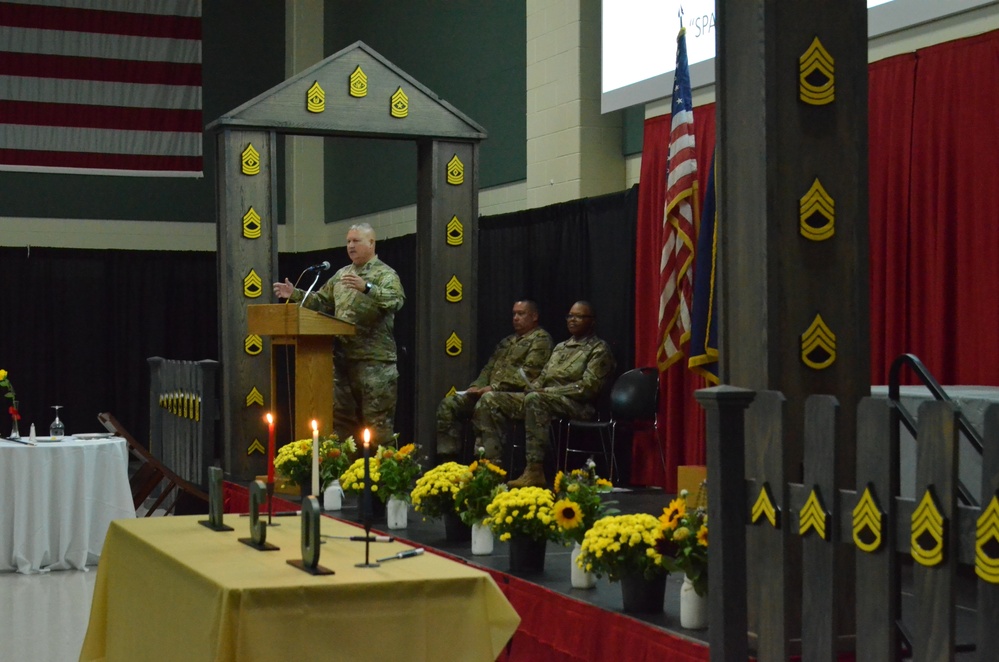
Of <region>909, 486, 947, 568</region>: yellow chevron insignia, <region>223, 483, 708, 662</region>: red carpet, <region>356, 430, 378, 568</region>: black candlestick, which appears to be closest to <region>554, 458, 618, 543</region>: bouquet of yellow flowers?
<region>223, 483, 708, 662</region>: red carpet

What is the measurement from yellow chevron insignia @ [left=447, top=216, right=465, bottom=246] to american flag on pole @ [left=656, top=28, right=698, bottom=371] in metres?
1.43

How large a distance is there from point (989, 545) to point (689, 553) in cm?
130

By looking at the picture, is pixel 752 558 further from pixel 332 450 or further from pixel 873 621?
pixel 332 450

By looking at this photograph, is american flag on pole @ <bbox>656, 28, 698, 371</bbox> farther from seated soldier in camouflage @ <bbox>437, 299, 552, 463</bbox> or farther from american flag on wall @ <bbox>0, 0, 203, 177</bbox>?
american flag on wall @ <bbox>0, 0, 203, 177</bbox>

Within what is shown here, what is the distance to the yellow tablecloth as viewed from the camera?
2830 mm

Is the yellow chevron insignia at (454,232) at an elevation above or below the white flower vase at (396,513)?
above

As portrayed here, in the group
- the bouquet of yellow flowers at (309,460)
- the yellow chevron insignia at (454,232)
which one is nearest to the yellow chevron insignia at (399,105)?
the yellow chevron insignia at (454,232)

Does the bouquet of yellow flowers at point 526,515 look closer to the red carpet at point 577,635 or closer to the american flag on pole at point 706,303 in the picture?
the red carpet at point 577,635

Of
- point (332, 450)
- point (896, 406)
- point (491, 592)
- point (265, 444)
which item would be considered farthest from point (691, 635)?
point (265, 444)

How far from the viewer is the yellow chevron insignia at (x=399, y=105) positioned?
8.42 meters

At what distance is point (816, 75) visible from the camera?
347 centimetres

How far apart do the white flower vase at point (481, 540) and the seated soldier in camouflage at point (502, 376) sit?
3002mm

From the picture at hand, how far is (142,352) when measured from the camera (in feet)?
45.3

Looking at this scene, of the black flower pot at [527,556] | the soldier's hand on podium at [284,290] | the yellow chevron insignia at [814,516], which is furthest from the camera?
the soldier's hand on podium at [284,290]
